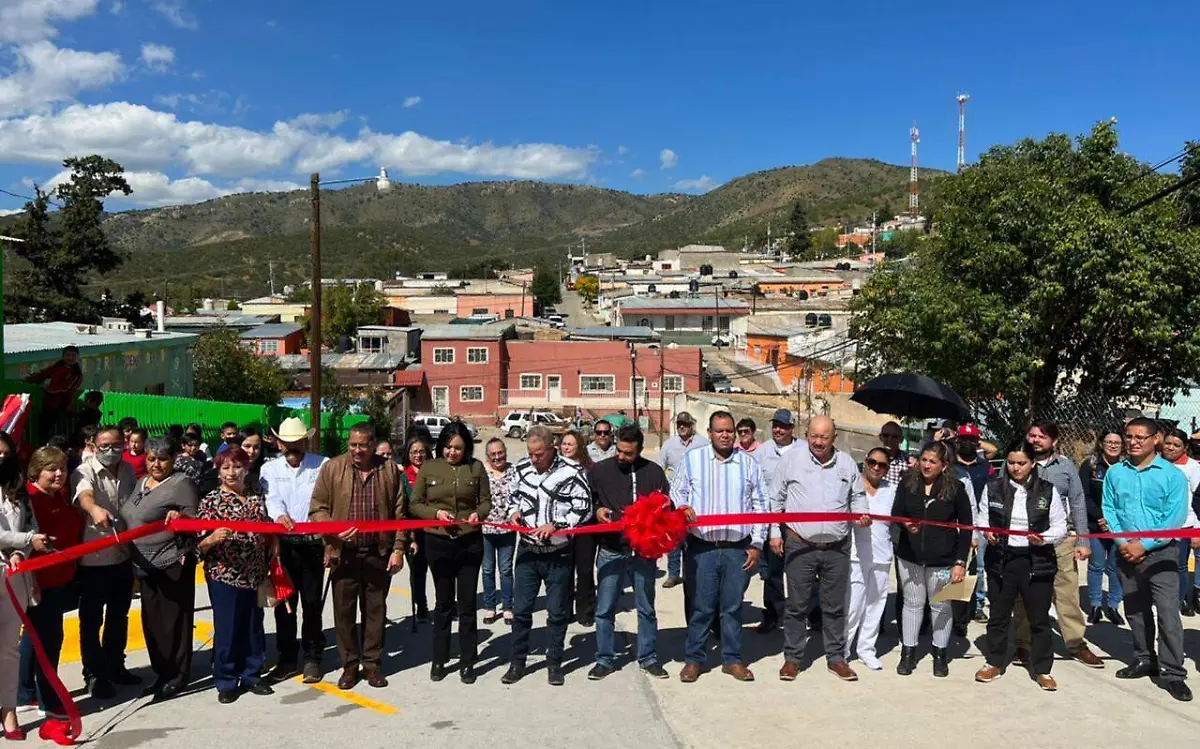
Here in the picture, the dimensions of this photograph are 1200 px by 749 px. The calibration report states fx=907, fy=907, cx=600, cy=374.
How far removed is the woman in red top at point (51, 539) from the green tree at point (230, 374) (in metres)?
29.4

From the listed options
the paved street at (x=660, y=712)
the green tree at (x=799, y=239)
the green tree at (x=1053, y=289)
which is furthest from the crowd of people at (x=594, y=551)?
the green tree at (x=799, y=239)

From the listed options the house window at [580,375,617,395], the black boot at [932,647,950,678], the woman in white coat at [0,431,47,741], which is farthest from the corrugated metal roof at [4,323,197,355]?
the house window at [580,375,617,395]

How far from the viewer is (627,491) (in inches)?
254

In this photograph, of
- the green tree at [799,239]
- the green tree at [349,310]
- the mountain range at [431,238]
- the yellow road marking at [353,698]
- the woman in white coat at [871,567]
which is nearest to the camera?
the yellow road marking at [353,698]

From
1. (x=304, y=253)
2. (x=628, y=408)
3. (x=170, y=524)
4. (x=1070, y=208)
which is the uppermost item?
(x=304, y=253)

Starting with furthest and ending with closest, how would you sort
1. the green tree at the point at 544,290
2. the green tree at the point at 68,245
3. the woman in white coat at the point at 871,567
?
the green tree at the point at 544,290
the green tree at the point at 68,245
the woman in white coat at the point at 871,567

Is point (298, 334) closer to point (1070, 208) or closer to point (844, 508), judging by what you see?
point (1070, 208)

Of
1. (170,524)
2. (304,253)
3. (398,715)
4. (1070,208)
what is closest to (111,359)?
(170,524)

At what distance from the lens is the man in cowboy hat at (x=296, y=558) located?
6301 mm

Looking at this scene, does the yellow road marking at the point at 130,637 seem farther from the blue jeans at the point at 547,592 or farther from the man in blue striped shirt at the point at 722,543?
the man in blue striped shirt at the point at 722,543

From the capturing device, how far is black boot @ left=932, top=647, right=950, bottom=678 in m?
6.50

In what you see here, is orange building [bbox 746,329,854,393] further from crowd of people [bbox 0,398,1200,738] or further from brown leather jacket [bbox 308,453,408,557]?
brown leather jacket [bbox 308,453,408,557]

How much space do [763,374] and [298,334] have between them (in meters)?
29.5

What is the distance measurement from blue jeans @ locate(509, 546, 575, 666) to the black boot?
8.88 ft
